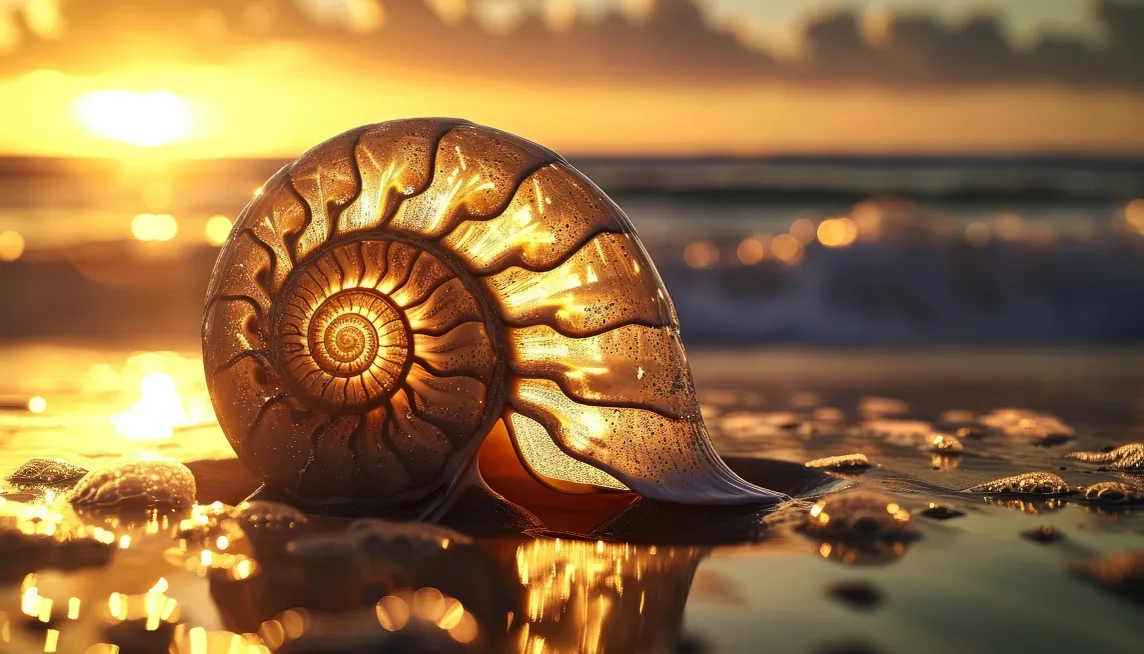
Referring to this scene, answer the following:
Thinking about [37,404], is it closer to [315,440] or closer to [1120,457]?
[315,440]

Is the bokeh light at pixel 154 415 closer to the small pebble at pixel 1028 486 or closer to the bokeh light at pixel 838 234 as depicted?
the small pebble at pixel 1028 486

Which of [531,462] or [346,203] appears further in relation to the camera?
[531,462]

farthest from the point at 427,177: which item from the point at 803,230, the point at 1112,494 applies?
the point at 803,230

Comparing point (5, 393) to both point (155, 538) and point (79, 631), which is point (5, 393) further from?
point (79, 631)

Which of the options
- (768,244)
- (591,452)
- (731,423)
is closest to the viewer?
(591,452)

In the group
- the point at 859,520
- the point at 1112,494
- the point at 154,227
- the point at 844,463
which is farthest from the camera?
the point at 154,227

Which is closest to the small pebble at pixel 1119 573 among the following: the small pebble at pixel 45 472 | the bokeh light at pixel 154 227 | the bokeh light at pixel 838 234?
the small pebble at pixel 45 472

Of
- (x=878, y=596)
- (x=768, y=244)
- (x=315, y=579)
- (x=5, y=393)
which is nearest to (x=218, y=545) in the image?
(x=315, y=579)
